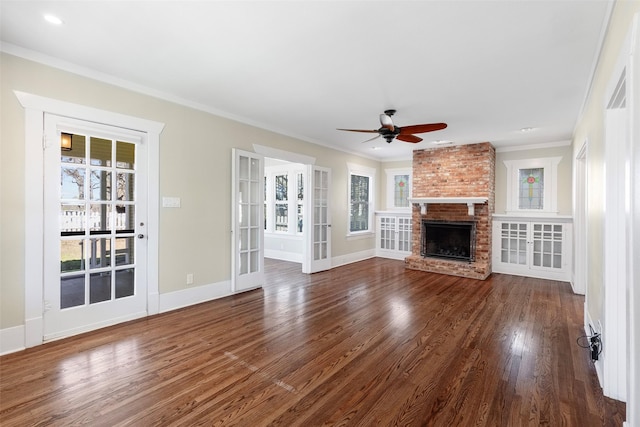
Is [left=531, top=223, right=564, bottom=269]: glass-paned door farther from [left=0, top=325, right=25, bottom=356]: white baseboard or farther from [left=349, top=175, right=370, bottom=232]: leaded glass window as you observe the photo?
[left=0, top=325, right=25, bottom=356]: white baseboard

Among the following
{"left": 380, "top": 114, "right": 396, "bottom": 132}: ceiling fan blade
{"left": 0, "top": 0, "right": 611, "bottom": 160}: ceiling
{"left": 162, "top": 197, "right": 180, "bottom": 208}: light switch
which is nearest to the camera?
{"left": 0, "top": 0, "right": 611, "bottom": 160}: ceiling

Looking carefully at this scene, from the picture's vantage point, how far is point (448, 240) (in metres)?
6.49

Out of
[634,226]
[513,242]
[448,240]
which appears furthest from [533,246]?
[634,226]

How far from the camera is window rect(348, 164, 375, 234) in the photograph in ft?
24.1

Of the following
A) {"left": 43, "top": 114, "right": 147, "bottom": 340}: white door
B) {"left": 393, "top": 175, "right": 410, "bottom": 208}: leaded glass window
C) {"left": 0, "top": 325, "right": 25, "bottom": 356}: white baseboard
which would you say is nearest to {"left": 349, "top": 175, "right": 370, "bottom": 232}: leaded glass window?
{"left": 393, "top": 175, "right": 410, "bottom": 208}: leaded glass window

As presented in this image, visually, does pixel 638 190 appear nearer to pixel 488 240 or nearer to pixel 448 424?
pixel 448 424

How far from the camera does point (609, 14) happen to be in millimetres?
2045

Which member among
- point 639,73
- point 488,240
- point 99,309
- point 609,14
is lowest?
point 99,309

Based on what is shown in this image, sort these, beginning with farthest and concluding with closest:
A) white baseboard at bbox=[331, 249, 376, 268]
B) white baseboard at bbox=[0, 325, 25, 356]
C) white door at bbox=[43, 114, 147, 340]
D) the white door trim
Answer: white baseboard at bbox=[331, 249, 376, 268], white door at bbox=[43, 114, 147, 340], white baseboard at bbox=[0, 325, 25, 356], the white door trim

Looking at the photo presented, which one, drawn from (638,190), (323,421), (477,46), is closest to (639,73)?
(638,190)

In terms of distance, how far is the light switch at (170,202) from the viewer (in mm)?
3736

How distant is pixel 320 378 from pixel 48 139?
10.9ft

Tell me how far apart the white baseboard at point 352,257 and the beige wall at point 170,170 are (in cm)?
268

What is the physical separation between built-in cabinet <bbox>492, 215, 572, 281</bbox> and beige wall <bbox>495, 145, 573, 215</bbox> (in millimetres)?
477
